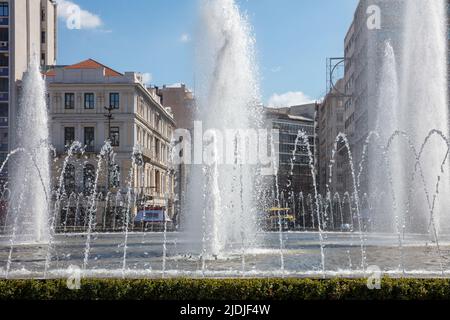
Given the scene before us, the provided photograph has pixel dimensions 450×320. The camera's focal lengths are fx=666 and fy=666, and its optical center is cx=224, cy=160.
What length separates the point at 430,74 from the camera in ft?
117

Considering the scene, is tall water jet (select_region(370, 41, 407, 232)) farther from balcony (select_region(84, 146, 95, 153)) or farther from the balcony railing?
the balcony railing

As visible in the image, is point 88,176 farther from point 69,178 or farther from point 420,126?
point 420,126

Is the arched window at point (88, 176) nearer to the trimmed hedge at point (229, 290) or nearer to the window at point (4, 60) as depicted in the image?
the window at point (4, 60)

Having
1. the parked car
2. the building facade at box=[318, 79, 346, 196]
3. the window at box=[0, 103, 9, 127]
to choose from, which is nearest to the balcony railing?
the window at box=[0, 103, 9, 127]

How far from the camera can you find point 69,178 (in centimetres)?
6297

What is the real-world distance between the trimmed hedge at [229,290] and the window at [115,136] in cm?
5582

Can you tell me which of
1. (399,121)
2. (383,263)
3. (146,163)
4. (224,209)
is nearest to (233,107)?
(224,209)

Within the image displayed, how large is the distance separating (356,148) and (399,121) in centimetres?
2951

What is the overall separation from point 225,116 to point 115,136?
153 feet

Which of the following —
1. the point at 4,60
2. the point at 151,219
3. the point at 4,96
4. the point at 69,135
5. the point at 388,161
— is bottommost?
the point at 151,219

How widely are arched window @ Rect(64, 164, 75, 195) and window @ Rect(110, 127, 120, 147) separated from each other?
465 centimetres

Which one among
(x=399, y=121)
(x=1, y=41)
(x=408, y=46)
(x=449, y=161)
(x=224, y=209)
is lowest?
(x=224, y=209)

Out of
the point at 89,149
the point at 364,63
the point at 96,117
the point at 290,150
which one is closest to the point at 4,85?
the point at 96,117

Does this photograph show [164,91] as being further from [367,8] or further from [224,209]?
[224,209]
